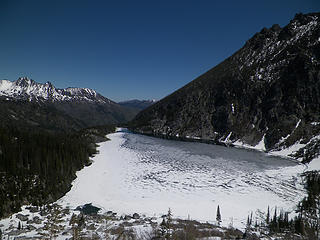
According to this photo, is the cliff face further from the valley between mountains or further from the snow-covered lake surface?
the snow-covered lake surface

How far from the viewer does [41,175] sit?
24.3m

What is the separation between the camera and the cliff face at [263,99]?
71438 mm

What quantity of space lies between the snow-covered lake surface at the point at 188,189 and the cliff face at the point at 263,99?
85.2 ft

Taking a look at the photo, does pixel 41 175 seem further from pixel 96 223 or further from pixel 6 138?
pixel 96 223

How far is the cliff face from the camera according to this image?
71.4 meters

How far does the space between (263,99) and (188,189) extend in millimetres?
85165

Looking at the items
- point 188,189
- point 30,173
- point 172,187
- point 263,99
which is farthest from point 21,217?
point 263,99

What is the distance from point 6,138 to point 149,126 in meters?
108

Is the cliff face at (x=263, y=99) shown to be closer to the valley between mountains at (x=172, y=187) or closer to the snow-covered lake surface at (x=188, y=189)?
the valley between mountains at (x=172, y=187)

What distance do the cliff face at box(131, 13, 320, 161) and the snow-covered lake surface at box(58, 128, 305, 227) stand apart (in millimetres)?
25959

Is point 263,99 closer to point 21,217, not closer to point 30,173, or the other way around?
point 30,173

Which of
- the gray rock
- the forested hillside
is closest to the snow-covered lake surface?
the forested hillside

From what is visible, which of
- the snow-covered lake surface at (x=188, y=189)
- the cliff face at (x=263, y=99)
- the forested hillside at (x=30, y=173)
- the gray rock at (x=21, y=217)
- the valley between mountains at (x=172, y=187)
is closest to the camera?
the valley between mountains at (x=172, y=187)

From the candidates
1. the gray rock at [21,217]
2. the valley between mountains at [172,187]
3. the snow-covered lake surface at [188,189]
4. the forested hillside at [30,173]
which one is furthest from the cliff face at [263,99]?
the gray rock at [21,217]
